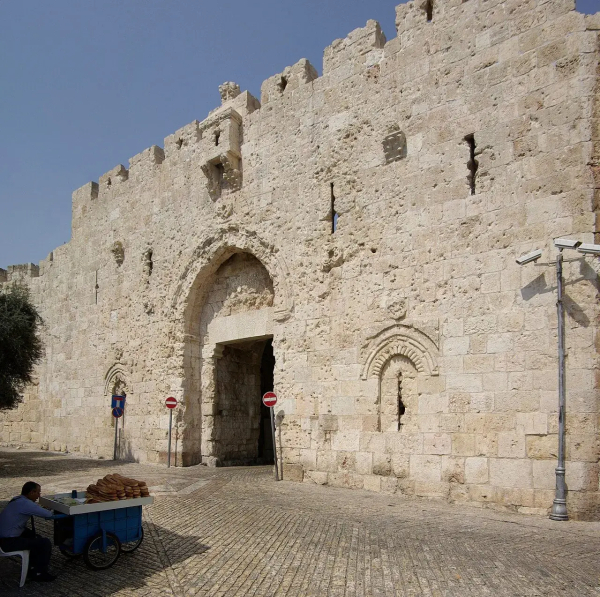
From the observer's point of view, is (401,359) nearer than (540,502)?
No

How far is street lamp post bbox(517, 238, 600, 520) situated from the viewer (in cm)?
659

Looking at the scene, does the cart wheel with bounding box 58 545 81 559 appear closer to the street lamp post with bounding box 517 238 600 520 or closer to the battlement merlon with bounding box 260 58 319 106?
the street lamp post with bounding box 517 238 600 520

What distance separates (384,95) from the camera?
941 centimetres

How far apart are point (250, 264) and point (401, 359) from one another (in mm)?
4417

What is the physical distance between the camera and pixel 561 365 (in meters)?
6.82

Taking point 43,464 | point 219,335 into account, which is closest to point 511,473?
point 219,335

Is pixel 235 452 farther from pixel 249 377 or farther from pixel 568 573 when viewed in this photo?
pixel 568 573

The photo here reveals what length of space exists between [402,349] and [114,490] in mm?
4907

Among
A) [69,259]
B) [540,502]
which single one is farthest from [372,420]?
[69,259]

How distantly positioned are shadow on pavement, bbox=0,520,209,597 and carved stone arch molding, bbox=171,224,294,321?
18.2 ft

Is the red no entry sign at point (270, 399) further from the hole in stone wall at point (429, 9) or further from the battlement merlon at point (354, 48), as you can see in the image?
the hole in stone wall at point (429, 9)

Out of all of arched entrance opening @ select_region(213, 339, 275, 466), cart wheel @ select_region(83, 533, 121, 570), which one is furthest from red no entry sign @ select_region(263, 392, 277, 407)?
cart wheel @ select_region(83, 533, 121, 570)

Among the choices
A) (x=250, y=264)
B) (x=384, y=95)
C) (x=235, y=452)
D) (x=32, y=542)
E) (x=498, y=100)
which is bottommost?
(x=235, y=452)

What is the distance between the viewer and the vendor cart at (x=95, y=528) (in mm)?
4457
